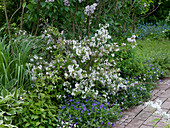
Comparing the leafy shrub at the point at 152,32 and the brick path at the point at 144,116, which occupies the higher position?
the leafy shrub at the point at 152,32

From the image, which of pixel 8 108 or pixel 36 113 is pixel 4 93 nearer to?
pixel 8 108

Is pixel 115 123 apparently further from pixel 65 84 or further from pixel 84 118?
pixel 65 84

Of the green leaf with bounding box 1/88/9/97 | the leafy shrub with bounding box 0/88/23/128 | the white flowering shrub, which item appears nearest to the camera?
the leafy shrub with bounding box 0/88/23/128

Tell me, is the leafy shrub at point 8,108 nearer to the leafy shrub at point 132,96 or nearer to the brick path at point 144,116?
the brick path at point 144,116

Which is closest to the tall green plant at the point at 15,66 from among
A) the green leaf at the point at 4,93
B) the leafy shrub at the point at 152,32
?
the green leaf at the point at 4,93

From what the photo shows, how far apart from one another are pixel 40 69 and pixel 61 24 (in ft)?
4.03

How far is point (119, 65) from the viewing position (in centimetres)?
421

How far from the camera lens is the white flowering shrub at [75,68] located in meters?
3.11

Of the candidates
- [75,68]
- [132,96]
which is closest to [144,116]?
[132,96]

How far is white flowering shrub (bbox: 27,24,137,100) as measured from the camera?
311 cm

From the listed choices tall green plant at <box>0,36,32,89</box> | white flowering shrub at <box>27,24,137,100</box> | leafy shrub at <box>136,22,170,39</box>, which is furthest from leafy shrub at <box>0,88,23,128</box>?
leafy shrub at <box>136,22,170,39</box>

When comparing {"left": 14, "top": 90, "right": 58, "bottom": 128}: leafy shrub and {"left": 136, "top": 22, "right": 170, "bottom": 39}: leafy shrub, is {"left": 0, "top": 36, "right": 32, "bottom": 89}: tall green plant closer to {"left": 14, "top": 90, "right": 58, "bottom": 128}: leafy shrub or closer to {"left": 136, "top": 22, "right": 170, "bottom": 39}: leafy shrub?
{"left": 14, "top": 90, "right": 58, "bottom": 128}: leafy shrub

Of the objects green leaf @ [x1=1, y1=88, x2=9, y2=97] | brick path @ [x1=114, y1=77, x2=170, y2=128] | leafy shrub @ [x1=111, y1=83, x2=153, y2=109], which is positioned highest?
green leaf @ [x1=1, y1=88, x2=9, y2=97]

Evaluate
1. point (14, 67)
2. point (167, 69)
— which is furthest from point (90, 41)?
point (167, 69)
